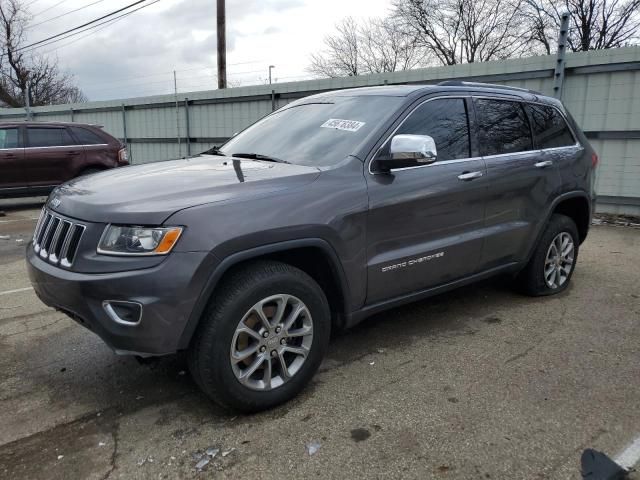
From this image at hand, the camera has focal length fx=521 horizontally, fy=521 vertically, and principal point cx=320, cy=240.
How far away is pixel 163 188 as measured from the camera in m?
2.77

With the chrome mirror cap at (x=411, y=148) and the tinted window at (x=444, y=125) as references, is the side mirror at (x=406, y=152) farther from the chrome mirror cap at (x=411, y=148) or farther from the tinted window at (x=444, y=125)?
the tinted window at (x=444, y=125)

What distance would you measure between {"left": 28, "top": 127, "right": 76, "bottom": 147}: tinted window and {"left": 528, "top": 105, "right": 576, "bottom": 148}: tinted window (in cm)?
919

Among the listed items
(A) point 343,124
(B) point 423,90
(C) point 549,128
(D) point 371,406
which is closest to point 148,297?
(D) point 371,406

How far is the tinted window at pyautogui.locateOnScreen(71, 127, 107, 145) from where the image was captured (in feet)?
34.9

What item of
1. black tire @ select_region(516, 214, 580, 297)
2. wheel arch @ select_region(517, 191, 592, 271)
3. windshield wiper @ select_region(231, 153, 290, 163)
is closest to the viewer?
windshield wiper @ select_region(231, 153, 290, 163)

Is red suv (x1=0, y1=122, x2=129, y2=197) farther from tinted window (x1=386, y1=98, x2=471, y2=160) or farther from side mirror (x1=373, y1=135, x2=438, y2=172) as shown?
side mirror (x1=373, y1=135, x2=438, y2=172)

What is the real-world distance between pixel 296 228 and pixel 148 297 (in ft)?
2.74

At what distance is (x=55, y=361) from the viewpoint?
3.56 m

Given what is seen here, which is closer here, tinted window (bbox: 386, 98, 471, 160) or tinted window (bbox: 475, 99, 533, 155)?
tinted window (bbox: 386, 98, 471, 160)

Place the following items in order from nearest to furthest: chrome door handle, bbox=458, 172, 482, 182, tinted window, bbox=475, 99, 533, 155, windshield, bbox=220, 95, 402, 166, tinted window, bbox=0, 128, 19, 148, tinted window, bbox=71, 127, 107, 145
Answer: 1. windshield, bbox=220, 95, 402, 166
2. chrome door handle, bbox=458, 172, 482, 182
3. tinted window, bbox=475, 99, 533, 155
4. tinted window, bbox=0, 128, 19, 148
5. tinted window, bbox=71, 127, 107, 145

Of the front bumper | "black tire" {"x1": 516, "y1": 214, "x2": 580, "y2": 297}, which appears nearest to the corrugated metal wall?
"black tire" {"x1": 516, "y1": 214, "x2": 580, "y2": 297}

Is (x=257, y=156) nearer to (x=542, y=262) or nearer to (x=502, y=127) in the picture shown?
(x=502, y=127)

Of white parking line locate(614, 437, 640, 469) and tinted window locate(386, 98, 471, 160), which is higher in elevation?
tinted window locate(386, 98, 471, 160)

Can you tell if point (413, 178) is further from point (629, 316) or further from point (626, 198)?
point (626, 198)
